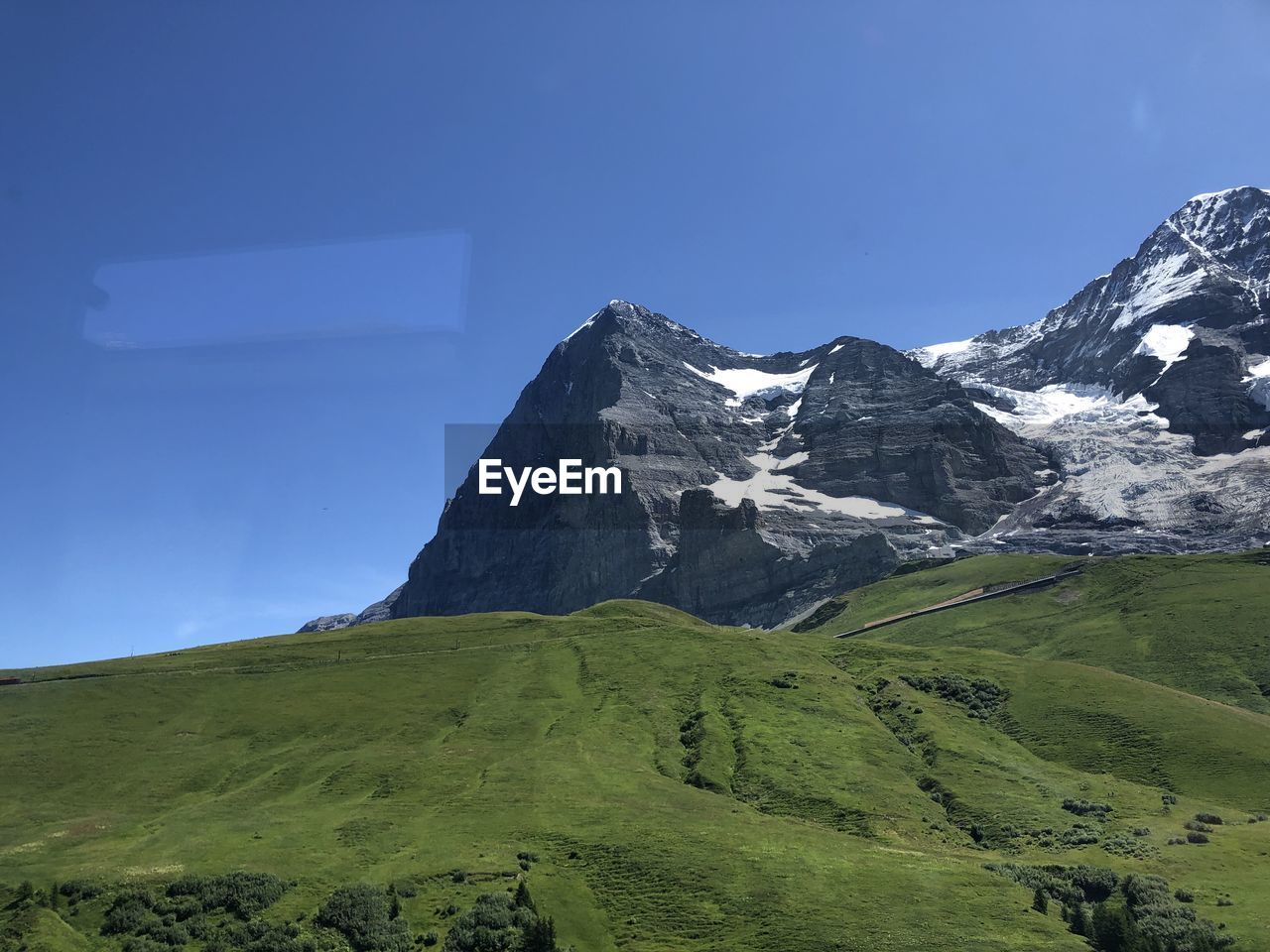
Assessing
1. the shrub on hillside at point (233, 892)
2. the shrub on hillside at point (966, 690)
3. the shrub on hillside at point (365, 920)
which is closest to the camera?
the shrub on hillside at point (365, 920)

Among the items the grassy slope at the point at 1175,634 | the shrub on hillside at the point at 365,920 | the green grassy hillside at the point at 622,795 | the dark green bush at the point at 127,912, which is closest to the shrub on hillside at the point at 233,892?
the green grassy hillside at the point at 622,795

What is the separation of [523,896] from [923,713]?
202 feet

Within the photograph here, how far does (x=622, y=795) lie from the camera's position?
253ft

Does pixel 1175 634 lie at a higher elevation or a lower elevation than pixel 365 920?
higher

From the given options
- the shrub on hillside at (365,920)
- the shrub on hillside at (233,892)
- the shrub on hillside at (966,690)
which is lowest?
the shrub on hillside at (365,920)

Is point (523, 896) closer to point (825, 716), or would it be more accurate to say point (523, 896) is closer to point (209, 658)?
point (825, 716)

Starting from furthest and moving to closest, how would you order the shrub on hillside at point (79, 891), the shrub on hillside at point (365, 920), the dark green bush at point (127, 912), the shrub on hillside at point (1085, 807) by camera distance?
the shrub on hillside at point (1085, 807), the shrub on hillside at point (79, 891), the dark green bush at point (127, 912), the shrub on hillside at point (365, 920)

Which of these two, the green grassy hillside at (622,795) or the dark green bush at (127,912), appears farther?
the green grassy hillside at (622,795)

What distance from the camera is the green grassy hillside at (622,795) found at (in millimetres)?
Result: 55406

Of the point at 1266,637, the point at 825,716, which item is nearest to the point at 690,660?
the point at 825,716

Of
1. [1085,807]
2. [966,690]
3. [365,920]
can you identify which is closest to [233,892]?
[365,920]

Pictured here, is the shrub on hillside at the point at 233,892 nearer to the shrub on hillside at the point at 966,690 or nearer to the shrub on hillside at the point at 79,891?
the shrub on hillside at the point at 79,891

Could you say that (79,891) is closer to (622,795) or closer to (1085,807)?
(622,795)

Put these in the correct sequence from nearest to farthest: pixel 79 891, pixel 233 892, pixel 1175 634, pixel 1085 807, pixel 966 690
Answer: pixel 79 891
pixel 233 892
pixel 1085 807
pixel 966 690
pixel 1175 634
